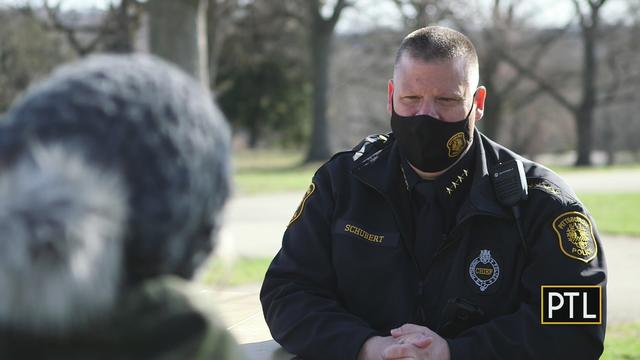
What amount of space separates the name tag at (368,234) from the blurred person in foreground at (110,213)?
1292 millimetres

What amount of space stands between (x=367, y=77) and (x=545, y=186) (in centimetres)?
3358

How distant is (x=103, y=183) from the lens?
113 centimetres

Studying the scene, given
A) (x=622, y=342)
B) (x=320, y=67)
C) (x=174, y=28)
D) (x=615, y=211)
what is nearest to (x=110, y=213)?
(x=622, y=342)

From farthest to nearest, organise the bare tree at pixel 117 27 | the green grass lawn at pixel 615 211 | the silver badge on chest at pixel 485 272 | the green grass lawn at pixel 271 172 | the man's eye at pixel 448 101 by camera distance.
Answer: the green grass lawn at pixel 271 172
the green grass lawn at pixel 615 211
the bare tree at pixel 117 27
the man's eye at pixel 448 101
the silver badge on chest at pixel 485 272

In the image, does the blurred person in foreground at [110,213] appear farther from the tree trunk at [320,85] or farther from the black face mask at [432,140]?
the tree trunk at [320,85]

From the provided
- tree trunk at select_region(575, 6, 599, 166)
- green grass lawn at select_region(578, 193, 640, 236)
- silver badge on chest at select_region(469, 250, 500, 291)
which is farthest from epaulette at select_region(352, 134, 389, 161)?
tree trunk at select_region(575, 6, 599, 166)

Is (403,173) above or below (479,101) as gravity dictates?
below

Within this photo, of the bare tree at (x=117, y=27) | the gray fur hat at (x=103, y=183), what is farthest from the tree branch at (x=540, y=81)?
the gray fur hat at (x=103, y=183)

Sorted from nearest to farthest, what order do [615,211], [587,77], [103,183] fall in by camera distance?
[103,183] → [615,211] → [587,77]

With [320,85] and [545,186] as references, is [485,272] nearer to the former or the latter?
[545,186]

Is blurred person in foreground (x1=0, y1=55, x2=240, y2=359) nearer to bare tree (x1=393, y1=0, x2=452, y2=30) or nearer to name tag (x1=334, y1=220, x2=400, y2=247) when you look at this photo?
name tag (x1=334, y1=220, x2=400, y2=247)

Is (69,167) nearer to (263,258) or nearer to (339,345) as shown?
(339,345)

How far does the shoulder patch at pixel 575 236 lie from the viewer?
241 cm

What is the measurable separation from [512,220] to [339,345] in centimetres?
66
